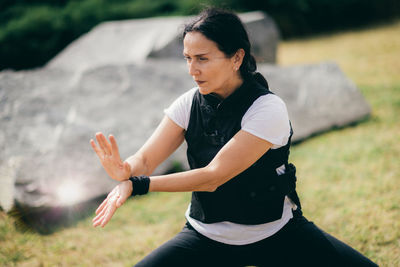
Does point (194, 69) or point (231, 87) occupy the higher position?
point (194, 69)

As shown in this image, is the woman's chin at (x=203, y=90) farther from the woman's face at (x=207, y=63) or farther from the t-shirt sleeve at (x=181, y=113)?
the t-shirt sleeve at (x=181, y=113)

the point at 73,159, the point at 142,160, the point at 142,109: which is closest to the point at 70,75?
the point at 142,109

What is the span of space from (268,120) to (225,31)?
45 centimetres

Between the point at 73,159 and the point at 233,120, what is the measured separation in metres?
2.06

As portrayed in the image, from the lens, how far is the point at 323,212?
9.87 ft

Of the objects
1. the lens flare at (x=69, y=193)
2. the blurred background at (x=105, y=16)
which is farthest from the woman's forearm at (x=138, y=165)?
the blurred background at (x=105, y=16)

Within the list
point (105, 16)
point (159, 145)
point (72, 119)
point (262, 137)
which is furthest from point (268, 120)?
point (105, 16)

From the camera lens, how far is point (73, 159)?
338cm

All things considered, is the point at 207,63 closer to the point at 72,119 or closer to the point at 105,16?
the point at 72,119

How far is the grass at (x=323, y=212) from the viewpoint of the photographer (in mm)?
2660

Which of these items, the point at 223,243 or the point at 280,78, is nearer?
the point at 223,243

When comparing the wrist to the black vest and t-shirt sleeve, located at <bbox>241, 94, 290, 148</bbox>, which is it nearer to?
the black vest

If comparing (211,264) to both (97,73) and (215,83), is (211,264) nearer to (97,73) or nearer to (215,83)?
(215,83)

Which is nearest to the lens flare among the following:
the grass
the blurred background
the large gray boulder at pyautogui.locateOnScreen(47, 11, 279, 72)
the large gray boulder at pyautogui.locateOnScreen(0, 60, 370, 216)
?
the large gray boulder at pyautogui.locateOnScreen(0, 60, 370, 216)
